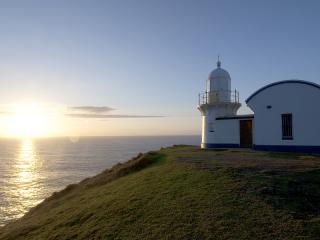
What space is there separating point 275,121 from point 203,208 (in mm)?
16771

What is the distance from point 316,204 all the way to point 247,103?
16.9 m

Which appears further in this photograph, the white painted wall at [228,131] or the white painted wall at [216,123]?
the white painted wall at [216,123]

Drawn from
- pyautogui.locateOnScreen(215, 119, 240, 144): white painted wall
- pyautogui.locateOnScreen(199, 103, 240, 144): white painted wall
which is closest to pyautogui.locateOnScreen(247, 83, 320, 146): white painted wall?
pyautogui.locateOnScreen(215, 119, 240, 144): white painted wall

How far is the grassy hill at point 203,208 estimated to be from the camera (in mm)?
8688

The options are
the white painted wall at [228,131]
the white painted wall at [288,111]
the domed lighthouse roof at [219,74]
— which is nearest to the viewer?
the white painted wall at [288,111]

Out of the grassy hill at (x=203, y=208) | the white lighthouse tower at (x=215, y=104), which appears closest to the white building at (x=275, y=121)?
the white lighthouse tower at (x=215, y=104)

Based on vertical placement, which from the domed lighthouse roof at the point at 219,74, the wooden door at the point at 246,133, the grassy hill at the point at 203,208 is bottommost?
the grassy hill at the point at 203,208

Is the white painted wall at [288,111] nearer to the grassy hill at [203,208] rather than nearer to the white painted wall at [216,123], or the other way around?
the white painted wall at [216,123]

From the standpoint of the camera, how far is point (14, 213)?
32.6 m

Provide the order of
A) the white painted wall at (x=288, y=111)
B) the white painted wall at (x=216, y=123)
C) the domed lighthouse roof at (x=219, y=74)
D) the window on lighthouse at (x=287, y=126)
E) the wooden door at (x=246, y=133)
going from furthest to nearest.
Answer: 1. the domed lighthouse roof at (x=219, y=74)
2. the white painted wall at (x=216, y=123)
3. the wooden door at (x=246, y=133)
4. the window on lighthouse at (x=287, y=126)
5. the white painted wall at (x=288, y=111)

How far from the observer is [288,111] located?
23.7m

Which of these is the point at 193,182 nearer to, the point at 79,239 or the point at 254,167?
the point at 254,167

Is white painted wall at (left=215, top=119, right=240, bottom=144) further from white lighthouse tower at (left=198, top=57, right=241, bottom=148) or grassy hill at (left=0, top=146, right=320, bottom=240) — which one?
grassy hill at (left=0, top=146, right=320, bottom=240)

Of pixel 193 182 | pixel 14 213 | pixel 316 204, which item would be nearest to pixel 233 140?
pixel 193 182
